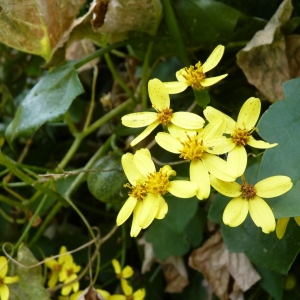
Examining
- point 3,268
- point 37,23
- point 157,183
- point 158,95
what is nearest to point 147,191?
point 157,183

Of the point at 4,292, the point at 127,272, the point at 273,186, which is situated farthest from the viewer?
the point at 127,272

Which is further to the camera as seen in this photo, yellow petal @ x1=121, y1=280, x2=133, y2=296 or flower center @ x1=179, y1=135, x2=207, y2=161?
yellow petal @ x1=121, y1=280, x2=133, y2=296

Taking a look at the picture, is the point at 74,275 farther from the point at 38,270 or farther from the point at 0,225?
the point at 0,225

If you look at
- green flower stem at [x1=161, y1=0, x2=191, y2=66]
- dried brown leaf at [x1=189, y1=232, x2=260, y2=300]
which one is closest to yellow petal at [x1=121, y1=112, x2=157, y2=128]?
green flower stem at [x1=161, y1=0, x2=191, y2=66]

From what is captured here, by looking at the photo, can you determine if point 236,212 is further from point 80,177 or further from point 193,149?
point 80,177

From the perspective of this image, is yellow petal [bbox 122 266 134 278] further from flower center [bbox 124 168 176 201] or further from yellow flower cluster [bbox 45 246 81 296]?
flower center [bbox 124 168 176 201]

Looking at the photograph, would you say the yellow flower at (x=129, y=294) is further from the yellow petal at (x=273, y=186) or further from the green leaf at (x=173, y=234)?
the yellow petal at (x=273, y=186)
